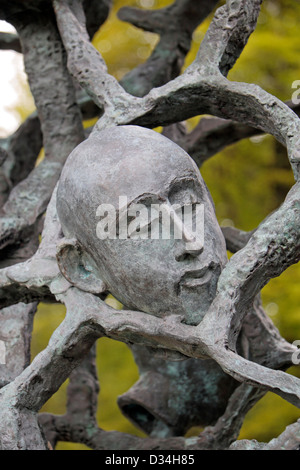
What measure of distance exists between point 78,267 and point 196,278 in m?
0.32

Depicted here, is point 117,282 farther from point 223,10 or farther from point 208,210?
point 223,10

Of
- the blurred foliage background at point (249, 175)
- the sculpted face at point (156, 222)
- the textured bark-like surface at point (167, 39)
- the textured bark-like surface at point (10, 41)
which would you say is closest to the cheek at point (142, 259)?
the sculpted face at point (156, 222)

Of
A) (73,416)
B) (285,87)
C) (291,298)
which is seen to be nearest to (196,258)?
(73,416)

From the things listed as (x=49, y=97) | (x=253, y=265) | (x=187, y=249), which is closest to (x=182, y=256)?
(x=187, y=249)

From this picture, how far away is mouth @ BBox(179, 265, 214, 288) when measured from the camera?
1.76 metres

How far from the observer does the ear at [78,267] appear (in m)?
1.88

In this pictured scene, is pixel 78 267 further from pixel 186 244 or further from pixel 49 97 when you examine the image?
pixel 49 97

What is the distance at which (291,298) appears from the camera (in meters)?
3.45

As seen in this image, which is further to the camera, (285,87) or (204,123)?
(285,87)

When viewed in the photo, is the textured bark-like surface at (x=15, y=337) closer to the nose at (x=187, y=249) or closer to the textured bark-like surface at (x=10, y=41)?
the nose at (x=187, y=249)

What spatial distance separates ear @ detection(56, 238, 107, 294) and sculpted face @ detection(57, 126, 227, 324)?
17mm

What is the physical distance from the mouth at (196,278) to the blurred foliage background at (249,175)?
68.6 inches

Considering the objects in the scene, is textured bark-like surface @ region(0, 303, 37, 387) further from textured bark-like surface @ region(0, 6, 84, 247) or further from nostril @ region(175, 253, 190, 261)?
nostril @ region(175, 253, 190, 261)

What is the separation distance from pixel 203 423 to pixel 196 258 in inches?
40.6
